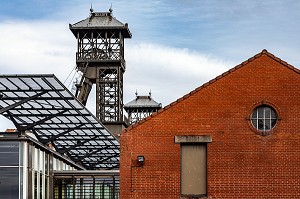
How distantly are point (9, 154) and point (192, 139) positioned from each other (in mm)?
Answer: 11281

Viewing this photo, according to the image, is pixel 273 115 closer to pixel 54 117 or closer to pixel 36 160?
pixel 36 160

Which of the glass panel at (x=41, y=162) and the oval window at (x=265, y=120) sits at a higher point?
the oval window at (x=265, y=120)

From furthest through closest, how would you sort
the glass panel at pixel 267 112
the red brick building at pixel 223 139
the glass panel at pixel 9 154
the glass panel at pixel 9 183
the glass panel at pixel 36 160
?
the glass panel at pixel 36 160 < the glass panel at pixel 9 154 < the glass panel at pixel 9 183 < the glass panel at pixel 267 112 < the red brick building at pixel 223 139

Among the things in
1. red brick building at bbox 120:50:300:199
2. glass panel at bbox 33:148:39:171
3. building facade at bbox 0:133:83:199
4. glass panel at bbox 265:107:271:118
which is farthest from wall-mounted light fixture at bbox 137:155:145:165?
glass panel at bbox 33:148:39:171

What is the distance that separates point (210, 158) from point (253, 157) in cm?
156

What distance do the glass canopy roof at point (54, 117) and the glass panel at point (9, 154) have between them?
302cm

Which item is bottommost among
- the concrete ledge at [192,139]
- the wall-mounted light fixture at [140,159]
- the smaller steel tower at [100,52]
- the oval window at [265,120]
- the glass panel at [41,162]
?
the glass panel at [41,162]

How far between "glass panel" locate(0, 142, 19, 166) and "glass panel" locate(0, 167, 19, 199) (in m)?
0.32

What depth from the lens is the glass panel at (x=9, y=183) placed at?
40.0 metres

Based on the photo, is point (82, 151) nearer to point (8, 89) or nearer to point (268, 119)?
point (8, 89)

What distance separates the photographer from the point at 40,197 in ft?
146

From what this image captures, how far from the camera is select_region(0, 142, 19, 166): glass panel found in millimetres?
40250

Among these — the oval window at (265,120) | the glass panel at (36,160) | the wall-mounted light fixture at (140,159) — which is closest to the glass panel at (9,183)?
the glass panel at (36,160)

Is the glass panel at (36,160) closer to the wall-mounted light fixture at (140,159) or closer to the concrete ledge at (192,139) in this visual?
the wall-mounted light fixture at (140,159)
